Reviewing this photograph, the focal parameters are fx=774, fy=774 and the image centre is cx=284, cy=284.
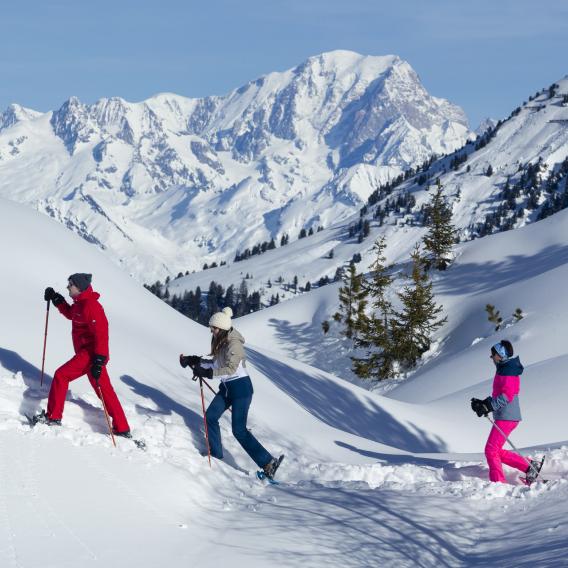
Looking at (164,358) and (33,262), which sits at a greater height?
(33,262)

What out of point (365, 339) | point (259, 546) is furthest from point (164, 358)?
point (365, 339)

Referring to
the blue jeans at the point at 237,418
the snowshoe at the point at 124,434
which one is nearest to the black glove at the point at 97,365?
the snowshoe at the point at 124,434

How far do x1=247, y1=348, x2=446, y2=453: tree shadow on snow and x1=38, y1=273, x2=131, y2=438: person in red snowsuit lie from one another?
9.29 metres

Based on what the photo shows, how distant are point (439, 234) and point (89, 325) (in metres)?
57.2

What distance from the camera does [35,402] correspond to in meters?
10.5

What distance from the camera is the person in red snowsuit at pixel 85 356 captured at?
32.3ft

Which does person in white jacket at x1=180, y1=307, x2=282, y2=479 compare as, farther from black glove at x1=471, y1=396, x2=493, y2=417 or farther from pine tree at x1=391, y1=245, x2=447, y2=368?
pine tree at x1=391, y1=245, x2=447, y2=368

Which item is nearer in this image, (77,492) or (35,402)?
(77,492)

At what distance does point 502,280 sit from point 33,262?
4988 cm

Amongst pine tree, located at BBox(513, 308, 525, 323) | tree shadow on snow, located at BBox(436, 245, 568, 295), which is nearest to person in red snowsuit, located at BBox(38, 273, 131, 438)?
pine tree, located at BBox(513, 308, 525, 323)

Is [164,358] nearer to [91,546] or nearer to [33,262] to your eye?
[33,262]

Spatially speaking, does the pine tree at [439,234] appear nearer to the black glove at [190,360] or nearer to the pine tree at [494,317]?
the pine tree at [494,317]

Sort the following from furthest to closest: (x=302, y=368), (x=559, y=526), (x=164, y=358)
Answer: (x=302, y=368)
(x=164, y=358)
(x=559, y=526)

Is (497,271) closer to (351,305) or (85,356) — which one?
(351,305)
